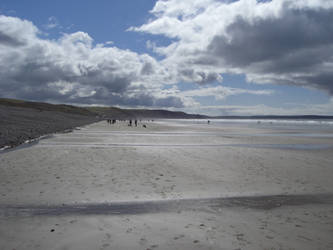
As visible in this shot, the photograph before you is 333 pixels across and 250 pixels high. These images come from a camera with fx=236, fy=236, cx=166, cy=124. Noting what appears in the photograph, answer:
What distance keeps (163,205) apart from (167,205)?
129 millimetres

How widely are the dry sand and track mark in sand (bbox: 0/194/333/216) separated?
0.03m

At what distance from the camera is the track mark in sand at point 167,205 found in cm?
695

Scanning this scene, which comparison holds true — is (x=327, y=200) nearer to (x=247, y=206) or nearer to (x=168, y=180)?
(x=247, y=206)

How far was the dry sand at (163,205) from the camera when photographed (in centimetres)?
538

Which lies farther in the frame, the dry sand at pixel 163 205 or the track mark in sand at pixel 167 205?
the track mark in sand at pixel 167 205

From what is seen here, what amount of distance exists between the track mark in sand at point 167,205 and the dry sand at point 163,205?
0.10 feet

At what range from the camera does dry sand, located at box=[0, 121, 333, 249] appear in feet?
17.6

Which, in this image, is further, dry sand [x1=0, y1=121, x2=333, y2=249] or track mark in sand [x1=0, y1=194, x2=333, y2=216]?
track mark in sand [x1=0, y1=194, x2=333, y2=216]

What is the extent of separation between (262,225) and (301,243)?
1.04 m

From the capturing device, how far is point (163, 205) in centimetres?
762

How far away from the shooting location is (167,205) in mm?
7625

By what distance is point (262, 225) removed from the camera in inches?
245

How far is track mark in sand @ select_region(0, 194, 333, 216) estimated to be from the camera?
6949mm

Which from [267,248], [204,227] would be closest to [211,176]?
[204,227]
